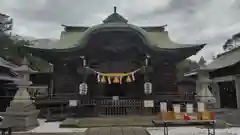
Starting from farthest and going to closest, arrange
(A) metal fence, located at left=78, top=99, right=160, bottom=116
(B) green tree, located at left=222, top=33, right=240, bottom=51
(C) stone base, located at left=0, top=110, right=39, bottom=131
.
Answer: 1. (B) green tree, located at left=222, top=33, right=240, bottom=51
2. (A) metal fence, located at left=78, top=99, right=160, bottom=116
3. (C) stone base, located at left=0, top=110, right=39, bottom=131

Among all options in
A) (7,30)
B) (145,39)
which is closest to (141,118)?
(145,39)

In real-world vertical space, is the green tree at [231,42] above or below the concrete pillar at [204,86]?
above

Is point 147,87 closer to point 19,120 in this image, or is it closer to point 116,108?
point 116,108

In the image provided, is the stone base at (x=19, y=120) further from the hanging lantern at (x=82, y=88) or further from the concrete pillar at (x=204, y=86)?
the concrete pillar at (x=204, y=86)

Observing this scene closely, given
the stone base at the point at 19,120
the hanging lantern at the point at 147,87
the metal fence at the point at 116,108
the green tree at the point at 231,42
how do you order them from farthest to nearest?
1. the green tree at the point at 231,42
2. the hanging lantern at the point at 147,87
3. the metal fence at the point at 116,108
4. the stone base at the point at 19,120

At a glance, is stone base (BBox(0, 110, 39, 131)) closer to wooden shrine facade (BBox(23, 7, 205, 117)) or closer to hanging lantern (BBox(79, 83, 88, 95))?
hanging lantern (BBox(79, 83, 88, 95))

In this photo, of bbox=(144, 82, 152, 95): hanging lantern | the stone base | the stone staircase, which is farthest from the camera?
bbox=(144, 82, 152, 95): hanging lantern

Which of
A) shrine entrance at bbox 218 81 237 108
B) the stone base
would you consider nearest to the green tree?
shrine entrance at bbox 218 81 237 108

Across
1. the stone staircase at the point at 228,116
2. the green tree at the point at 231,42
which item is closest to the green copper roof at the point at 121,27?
the stone staircase at the point at 228,116

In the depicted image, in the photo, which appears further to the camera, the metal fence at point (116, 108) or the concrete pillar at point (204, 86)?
the metal fence at point (116, 108)

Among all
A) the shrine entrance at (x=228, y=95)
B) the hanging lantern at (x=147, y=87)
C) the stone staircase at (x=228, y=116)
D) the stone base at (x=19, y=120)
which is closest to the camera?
the stone base at (x=19, y=120)

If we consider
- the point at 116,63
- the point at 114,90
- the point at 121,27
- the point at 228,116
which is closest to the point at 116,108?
the point at 114,90

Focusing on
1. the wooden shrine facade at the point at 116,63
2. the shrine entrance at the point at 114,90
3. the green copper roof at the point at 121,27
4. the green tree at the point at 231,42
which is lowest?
the shrine entrance at the point at 114,90

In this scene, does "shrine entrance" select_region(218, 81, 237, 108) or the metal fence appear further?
"shrine entrance" select_region(218, 81, 237, 108)
